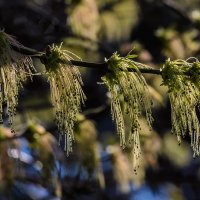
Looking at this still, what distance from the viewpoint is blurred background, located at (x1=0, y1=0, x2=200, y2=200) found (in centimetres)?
361

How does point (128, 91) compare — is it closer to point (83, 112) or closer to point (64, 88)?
point (64, 88)

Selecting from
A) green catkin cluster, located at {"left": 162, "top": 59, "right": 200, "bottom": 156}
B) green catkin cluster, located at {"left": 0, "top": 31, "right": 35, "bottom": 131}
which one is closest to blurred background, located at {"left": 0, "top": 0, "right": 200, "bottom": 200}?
green catkin cluster, located at {"left": 0, "top": 31, "right": 35, "bottom": 131}

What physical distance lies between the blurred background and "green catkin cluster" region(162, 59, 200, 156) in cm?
70

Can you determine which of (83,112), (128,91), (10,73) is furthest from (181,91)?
(83,112)

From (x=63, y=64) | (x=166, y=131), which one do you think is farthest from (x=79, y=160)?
(x=166, y=131)

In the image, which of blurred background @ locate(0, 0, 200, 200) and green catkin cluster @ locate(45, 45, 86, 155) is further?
blurred background @ locate(0, 0, 200, 200)

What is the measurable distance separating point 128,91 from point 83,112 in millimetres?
2173

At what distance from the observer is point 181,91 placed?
1899 millimetres

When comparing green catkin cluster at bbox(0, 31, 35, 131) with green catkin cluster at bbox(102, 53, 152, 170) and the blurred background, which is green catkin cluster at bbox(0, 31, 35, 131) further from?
the blurred background

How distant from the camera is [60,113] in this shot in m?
1.90

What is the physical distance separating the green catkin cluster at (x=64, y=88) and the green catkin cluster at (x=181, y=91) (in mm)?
238

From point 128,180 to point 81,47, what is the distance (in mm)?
984

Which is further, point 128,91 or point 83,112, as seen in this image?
point 83,112

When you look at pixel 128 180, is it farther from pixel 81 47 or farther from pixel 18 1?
pixel 18 1
